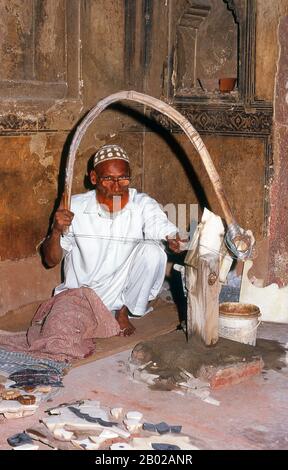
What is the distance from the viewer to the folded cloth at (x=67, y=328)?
493 cm

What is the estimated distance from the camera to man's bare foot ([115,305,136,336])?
5578mm

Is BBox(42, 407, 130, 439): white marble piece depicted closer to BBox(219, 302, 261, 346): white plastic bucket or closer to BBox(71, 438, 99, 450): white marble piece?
BBox(71, 438, 99, 450): white marble piece

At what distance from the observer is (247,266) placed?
20.7 feet

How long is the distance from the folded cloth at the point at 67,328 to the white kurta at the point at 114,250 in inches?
13.5

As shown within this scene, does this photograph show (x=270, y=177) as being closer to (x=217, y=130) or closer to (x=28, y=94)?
(x=217, y=130)

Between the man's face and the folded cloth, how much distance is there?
777 mm

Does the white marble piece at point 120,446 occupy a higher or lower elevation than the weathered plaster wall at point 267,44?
lower

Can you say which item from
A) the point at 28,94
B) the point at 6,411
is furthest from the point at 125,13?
the point at 6,411

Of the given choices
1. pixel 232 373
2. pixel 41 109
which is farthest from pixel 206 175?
pixel 232 373

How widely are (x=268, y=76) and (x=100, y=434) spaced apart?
140 inches

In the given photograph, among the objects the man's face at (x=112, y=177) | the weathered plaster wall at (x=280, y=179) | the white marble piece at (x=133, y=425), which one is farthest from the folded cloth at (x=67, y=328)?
the weathered plaster wall at (x=280, y=179)

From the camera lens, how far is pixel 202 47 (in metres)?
7.15

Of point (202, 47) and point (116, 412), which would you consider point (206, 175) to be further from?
point (116, 412)

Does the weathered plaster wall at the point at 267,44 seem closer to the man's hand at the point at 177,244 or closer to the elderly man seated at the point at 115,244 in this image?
the elderly man seated at the point at 115,244
